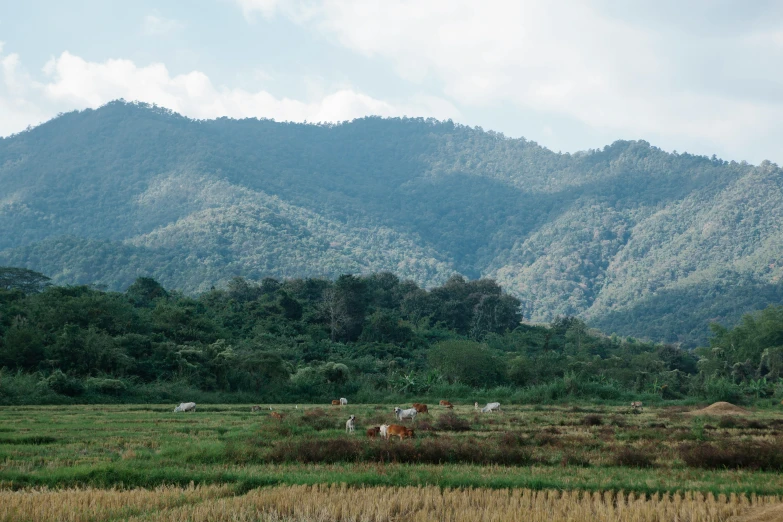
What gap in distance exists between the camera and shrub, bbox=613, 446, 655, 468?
1478cm

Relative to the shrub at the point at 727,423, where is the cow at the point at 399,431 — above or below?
above

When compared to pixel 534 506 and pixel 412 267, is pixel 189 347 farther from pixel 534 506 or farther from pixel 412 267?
pixel 412 267

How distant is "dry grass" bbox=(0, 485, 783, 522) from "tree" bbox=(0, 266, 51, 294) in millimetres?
58496

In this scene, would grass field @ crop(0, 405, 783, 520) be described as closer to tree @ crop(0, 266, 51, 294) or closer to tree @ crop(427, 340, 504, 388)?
tree @ crop(427, 340, 504, 388)

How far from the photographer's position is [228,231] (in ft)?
371

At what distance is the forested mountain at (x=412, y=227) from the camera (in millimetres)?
104000

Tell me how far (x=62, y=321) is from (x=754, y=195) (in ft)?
442

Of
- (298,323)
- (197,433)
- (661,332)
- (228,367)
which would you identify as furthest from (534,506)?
(661,332)

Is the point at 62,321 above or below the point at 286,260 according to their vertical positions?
below

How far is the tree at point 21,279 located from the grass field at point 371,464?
45178 mm

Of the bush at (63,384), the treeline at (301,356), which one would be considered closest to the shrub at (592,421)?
the treeline at (301,356)

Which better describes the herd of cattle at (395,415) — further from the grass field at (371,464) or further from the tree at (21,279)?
the tree at (21,279)

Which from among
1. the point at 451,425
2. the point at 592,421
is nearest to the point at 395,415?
the point at 451,425

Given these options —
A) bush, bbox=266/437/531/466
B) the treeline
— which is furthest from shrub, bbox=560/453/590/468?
the treeline
